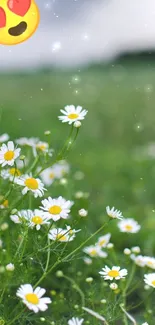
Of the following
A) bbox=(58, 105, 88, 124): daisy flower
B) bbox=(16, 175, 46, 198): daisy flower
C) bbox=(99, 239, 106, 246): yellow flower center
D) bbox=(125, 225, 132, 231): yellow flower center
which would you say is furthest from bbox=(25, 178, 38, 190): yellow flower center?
bbox=(125, 225, 132, 231): yellow flower center

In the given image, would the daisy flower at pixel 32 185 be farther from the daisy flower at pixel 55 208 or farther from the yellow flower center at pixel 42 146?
the yellow flower center at pixel 42 146

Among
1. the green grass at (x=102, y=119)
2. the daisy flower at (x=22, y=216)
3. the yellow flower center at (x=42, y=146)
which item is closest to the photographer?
the daisy flower at (x=22, y=216)

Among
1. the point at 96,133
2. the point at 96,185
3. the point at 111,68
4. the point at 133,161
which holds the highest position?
the point at 111,68

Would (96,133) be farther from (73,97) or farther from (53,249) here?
(53,249)

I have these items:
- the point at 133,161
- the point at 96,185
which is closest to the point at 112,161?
the point at 133,161

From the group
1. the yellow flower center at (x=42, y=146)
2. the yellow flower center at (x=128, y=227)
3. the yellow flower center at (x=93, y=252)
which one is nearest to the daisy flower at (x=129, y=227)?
the yellow flower center at (x=128, y=227)

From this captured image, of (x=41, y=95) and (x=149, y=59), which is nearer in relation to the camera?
(x=41, y=95)

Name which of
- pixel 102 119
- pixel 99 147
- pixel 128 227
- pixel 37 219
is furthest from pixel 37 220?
pixel 102 119
